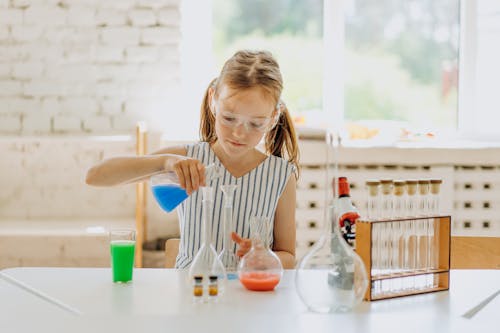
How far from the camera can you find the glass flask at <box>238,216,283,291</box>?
1.42m

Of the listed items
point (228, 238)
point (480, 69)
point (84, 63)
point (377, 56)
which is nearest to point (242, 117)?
point (228, 238)

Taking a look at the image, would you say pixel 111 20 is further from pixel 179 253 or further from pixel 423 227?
pixel 423 227

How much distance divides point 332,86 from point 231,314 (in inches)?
104

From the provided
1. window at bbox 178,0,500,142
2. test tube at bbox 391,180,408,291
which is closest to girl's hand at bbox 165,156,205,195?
test tube at bbox 391,180,408,291

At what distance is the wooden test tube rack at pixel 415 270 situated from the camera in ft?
4.56

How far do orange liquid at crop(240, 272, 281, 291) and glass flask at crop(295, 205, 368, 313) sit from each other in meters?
0.15

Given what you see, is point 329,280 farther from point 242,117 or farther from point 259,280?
point 242,117

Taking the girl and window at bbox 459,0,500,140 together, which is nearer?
the girl

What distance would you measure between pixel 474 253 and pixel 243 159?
68 cm

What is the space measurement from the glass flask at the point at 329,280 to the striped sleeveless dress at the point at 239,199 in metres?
0.67

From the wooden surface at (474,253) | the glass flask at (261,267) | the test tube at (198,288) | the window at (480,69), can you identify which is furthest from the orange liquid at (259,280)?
the window at (480,69)

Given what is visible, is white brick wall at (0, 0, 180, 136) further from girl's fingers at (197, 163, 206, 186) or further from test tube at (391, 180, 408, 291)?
test tube at (391, 180, 408, 291)

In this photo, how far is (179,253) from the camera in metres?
1.95

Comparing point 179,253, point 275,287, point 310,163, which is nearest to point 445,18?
point 310,163
